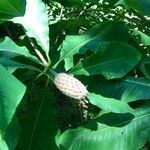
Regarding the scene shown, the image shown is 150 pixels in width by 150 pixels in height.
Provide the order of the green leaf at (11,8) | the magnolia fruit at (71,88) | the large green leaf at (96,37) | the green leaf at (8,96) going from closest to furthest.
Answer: the green leaf at (8,96) < the magnolia fruit at (71,88) < the green leaf at (11,8) < the large green leaf at (96,37)

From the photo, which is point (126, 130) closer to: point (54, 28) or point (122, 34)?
point (122, 34)

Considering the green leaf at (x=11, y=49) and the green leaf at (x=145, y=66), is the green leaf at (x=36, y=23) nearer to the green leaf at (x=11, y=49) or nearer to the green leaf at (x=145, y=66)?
the green leaf at (x=11, y=49)

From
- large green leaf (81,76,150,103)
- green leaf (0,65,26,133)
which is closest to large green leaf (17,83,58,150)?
large green leaf (81,76,150,103)

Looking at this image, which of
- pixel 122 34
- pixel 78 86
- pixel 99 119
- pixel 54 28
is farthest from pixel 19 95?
pixel 54 28

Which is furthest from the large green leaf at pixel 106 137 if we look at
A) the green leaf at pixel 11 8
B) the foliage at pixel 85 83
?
the green leaf at pixel 11 8

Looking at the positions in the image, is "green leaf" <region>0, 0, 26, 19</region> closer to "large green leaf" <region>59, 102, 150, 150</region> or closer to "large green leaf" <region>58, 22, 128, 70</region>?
"large green leaf" <region>58, 22, 128, 70</region>

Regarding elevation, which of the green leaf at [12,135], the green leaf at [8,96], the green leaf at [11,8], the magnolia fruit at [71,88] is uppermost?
the green leaf at [11,8]
